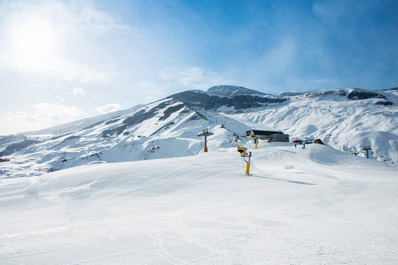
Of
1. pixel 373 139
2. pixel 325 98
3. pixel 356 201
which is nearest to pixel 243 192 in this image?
pixel 356 201

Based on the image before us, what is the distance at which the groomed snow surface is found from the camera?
281 centimetres

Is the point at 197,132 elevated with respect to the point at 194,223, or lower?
elevated

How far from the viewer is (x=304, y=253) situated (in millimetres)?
2732

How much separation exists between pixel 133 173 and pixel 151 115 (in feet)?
488

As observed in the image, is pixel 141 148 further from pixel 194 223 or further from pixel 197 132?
pixel 194 223

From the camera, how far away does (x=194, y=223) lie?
4211 mm

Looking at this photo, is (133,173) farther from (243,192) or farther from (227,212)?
(227,212)

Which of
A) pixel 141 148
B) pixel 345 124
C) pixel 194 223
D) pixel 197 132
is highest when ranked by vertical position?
pixel 345 124

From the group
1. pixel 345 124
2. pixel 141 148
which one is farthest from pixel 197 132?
pixel 345 124

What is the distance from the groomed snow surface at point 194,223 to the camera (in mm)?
2807

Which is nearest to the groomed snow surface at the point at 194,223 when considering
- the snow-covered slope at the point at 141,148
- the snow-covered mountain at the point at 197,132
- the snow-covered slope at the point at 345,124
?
the snow-covered mountain at the point at 197,132

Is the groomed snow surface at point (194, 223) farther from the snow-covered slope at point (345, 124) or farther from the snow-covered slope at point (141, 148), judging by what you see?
the snow-covered slope at point (345, 124)

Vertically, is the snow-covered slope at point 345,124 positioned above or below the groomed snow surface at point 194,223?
above

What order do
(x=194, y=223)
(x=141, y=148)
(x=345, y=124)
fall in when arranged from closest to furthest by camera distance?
(x=194, y=223)
(x=141, y=148)
(x=345, y=124)
